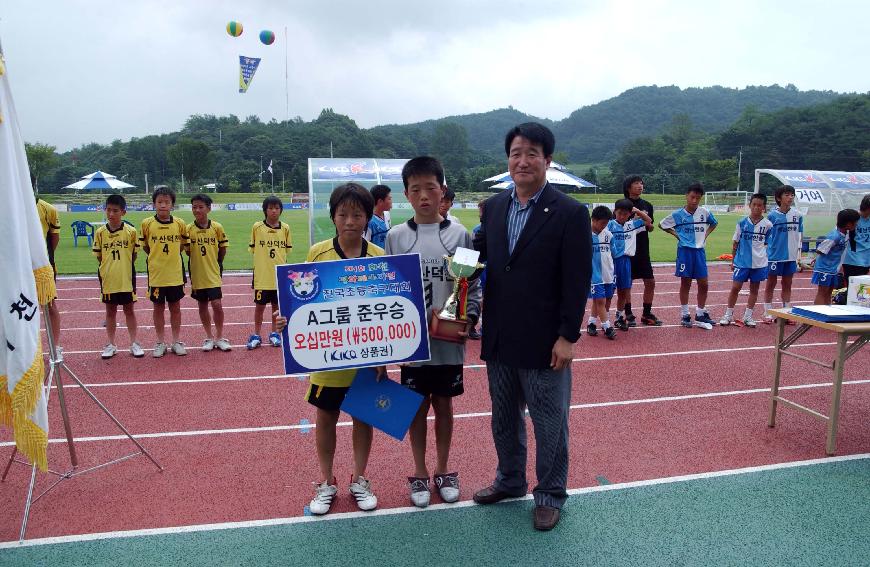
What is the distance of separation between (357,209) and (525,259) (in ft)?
3.01

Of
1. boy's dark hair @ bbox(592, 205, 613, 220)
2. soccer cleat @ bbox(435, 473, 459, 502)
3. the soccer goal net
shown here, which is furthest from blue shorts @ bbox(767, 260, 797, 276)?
the soccer goal net

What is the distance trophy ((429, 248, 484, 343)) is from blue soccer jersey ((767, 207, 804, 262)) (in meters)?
6.91

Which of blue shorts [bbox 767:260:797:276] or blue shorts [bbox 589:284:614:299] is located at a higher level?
blue shorts [bbox 767:260:797:276]

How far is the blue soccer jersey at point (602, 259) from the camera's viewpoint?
729cm

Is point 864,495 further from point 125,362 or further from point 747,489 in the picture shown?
point 125,362

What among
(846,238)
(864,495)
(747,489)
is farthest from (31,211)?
(846,238)

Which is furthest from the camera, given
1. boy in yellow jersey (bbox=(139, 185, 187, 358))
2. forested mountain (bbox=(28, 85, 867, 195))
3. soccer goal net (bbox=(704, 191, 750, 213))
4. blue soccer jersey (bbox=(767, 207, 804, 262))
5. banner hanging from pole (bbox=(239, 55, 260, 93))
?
forested mountain (bbox=(28, 85, 867, 195))

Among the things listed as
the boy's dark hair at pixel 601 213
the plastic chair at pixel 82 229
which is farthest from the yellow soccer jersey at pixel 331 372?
the plastic chair at pixel 82 229

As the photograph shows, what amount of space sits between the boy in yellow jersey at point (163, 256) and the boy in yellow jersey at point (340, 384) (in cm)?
390

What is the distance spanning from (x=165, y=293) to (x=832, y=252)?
8511mm

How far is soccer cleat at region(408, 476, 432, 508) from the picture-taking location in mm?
3191

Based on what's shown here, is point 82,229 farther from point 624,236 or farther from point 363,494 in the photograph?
point 363,494

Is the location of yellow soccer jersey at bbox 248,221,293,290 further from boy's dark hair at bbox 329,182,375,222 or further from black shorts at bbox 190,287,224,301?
boy's dark hair at bbox 329,182,375,222

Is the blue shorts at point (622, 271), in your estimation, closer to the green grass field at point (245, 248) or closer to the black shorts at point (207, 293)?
the black shorts at point (207, 293)
